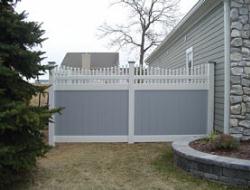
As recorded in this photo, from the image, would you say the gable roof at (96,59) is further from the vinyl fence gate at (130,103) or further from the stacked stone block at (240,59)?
the stacked stone block at (240,59)

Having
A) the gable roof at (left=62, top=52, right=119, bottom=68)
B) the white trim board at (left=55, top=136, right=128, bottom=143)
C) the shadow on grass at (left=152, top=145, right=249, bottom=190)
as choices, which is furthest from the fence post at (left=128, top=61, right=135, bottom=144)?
the gable roof at (left=62, top=52, right=119, bottom=68)

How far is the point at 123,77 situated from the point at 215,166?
3992mm

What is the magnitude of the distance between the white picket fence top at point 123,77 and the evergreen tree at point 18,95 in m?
3.22

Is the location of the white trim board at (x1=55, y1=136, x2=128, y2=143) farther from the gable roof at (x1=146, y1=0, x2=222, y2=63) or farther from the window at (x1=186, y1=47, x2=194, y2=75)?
the window at (x1=186, y1=47, x2=194, y2=75)

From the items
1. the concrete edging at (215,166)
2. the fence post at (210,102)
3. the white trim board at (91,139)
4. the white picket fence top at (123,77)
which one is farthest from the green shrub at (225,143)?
the white trim board at (91,139)

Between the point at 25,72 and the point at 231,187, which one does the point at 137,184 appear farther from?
the point at 25,72

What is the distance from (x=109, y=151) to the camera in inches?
329

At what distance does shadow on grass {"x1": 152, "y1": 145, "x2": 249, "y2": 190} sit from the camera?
5.69 metres

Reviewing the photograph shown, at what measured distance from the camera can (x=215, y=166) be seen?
582 cm

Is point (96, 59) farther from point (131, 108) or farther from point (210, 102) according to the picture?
point (210, 102)

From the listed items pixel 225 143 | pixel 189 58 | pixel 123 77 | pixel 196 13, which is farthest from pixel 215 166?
pixel 189 58

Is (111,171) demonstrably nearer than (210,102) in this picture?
Yes

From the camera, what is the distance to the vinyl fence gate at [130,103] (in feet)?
30.5

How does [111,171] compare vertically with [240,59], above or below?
below
